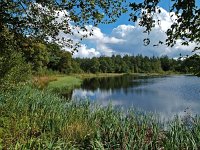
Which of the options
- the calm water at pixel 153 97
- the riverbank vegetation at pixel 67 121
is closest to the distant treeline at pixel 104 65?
the calm water at pixel 153 97

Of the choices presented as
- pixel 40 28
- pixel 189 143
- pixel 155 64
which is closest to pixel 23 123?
pixel 40 28

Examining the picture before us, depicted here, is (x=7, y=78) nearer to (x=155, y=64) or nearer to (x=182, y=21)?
(x=182, y=21)

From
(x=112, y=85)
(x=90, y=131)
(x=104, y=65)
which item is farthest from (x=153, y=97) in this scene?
(x=104, y=65)

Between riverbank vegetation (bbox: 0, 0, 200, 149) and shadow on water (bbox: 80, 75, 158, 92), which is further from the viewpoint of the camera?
shadow on water (bbox: 80, 75, 158, 92)

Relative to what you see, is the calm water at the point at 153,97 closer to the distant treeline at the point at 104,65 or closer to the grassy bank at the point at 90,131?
the grassy bank at the point at 90,131

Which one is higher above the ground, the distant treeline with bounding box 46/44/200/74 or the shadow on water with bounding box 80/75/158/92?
the distant treeline with bounding box 46/44/200/74

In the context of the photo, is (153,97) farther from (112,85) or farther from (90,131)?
(90,131)

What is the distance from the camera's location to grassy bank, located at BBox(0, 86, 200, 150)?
6547 millimetres

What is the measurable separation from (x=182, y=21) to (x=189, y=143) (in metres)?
3.74

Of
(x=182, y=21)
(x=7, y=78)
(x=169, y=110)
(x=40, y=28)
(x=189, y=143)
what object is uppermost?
(x=40, y=28)

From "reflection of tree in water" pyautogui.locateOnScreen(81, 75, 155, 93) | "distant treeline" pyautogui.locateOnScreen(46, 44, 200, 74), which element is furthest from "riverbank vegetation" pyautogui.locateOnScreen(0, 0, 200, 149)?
"distant treeline" pyautogui.locateOnScreen(46, 44, 200, 74)

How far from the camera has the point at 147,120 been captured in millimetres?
9000

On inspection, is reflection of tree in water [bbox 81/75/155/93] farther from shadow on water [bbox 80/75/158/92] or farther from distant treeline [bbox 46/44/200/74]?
distant treeline [bbox 46/44/200/74]

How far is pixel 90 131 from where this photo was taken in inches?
329
